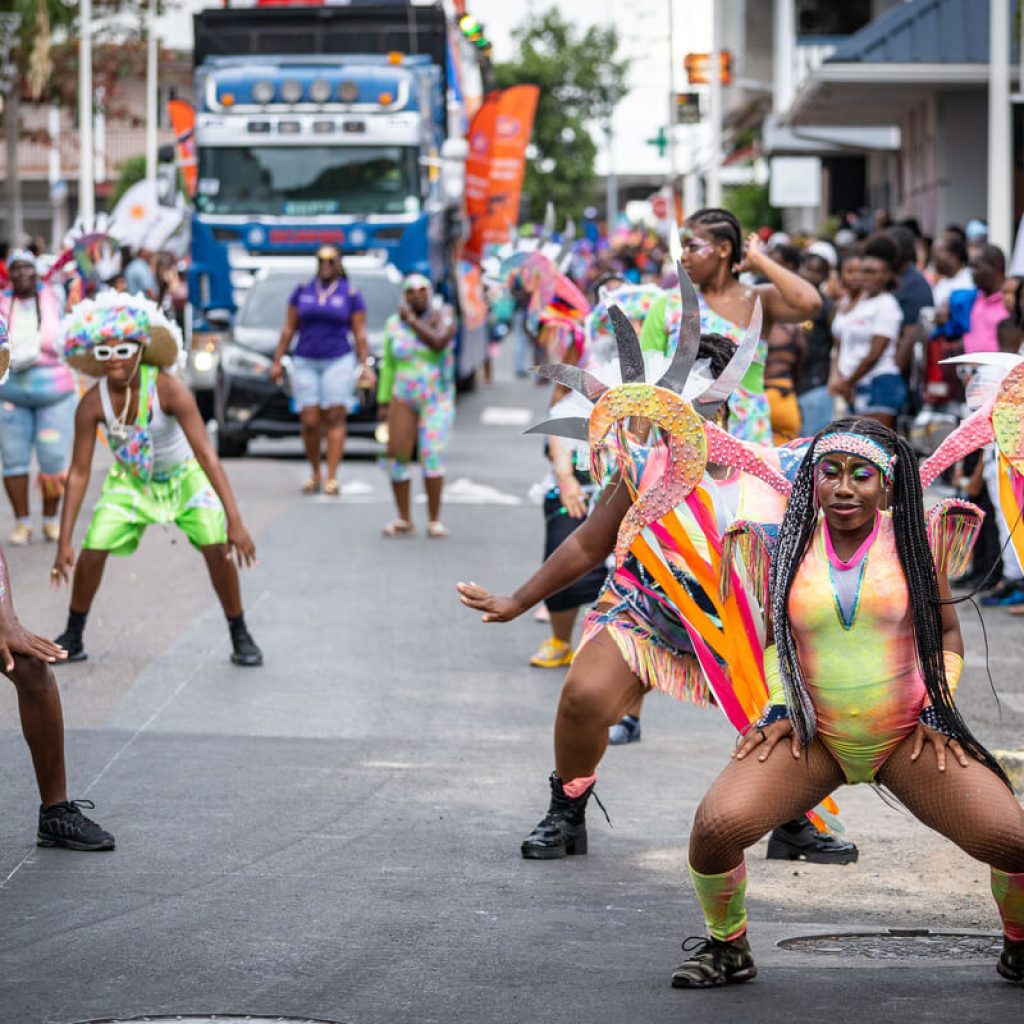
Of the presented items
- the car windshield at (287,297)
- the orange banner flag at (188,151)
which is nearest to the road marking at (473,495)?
the car windshield at (287,297)

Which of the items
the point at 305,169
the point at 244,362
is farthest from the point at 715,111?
the point at 244,362

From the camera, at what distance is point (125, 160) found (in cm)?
6719

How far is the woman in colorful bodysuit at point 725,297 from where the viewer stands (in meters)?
8.03

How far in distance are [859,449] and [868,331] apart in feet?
31.8

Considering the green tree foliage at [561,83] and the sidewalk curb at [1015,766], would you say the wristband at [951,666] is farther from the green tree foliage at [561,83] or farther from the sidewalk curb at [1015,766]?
the green tree foliage at [561,83]

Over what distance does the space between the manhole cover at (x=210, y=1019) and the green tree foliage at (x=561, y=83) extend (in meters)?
59.8

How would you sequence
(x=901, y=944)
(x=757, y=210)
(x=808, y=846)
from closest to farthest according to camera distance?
(x=901, y=944), (x=808, y=846), (x=757, y=210)

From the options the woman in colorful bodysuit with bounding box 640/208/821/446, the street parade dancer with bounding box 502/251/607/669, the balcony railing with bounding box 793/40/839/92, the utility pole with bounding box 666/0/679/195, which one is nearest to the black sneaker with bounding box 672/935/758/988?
the woman in colorful bodysuit with bounding box 640/208/821/446

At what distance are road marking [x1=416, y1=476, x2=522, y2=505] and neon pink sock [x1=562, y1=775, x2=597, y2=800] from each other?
420 inches

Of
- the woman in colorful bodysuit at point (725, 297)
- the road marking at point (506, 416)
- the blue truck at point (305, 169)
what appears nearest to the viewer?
the woman in colorful bodysuit at point (725, 297)

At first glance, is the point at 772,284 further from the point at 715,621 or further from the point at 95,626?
the point at 95,626

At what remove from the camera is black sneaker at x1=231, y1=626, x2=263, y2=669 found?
1019cm

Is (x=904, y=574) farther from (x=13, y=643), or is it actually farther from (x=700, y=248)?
(x=700, y=248)

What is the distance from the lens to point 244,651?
10188 mm
